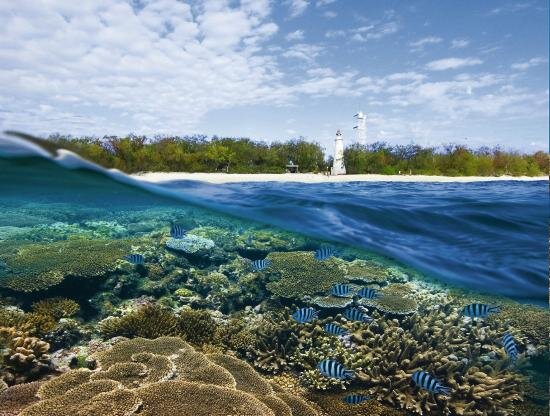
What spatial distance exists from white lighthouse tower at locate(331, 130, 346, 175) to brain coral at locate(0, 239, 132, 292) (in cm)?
846

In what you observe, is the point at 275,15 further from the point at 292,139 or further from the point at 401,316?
the point at 401,316

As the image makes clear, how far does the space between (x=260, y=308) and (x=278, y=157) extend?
6.10 metres

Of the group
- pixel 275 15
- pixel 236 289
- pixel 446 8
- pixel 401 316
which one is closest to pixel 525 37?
pixel 446 8

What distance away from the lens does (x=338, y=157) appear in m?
17.6

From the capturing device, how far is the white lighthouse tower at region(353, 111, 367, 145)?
1489 centimetres

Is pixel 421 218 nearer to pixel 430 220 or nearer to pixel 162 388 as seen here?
pixel 430 220

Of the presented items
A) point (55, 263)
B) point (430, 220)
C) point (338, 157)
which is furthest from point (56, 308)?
point (338, 157)

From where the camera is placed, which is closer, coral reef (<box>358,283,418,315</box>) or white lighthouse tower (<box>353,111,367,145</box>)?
coral reef (<box>358,283,418,315</box>)

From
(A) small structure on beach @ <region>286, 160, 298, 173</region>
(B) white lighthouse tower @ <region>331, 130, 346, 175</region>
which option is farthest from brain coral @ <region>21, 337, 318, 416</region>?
(B) white lighthouse tower @ <region>331, 130, 346, 175</region>

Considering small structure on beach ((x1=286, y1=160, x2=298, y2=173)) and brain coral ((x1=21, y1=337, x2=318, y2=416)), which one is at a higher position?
small structure on beach ((x1=286, y1=160, x2=298, y2=173))

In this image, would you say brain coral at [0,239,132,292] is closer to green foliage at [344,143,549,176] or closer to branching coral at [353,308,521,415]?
branching coral at [353,308,521,415]

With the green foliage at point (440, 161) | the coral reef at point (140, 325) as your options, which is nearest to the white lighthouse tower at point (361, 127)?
the green foliage at point (440, 161)

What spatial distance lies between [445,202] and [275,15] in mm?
7160

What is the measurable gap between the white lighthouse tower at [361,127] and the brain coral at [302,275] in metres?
5.70
